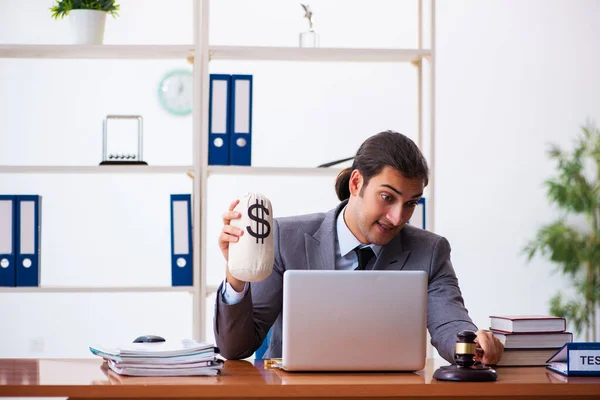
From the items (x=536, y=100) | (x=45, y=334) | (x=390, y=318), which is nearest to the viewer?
(x=390, y=318)

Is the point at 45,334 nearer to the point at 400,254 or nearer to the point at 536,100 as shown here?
the point at 400,254

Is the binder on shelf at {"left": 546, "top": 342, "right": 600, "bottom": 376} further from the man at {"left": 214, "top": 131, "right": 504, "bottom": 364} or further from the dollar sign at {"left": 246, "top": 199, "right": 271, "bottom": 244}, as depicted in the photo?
the dollar sign at {"left": 246, "top": 199, "right": 271, "bottom": 244}

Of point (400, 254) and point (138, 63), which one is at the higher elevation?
point (138, 63)

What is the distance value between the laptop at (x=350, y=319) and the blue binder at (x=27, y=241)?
1.75 m

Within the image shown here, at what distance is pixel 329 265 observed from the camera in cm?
213

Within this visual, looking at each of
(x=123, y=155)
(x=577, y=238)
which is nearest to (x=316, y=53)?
(x=123, y=155)

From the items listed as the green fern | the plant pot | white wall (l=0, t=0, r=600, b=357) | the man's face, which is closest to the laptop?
the man's face

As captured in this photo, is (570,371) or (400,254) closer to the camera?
(570,371)

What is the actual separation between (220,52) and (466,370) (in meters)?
1.90

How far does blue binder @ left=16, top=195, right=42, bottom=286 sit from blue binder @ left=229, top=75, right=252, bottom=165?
76 cm

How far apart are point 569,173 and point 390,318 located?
3759 mm

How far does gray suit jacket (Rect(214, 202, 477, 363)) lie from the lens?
1.97 meters

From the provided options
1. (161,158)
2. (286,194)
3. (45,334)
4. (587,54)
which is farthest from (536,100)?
(45,334)

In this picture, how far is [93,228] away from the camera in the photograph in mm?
4492
